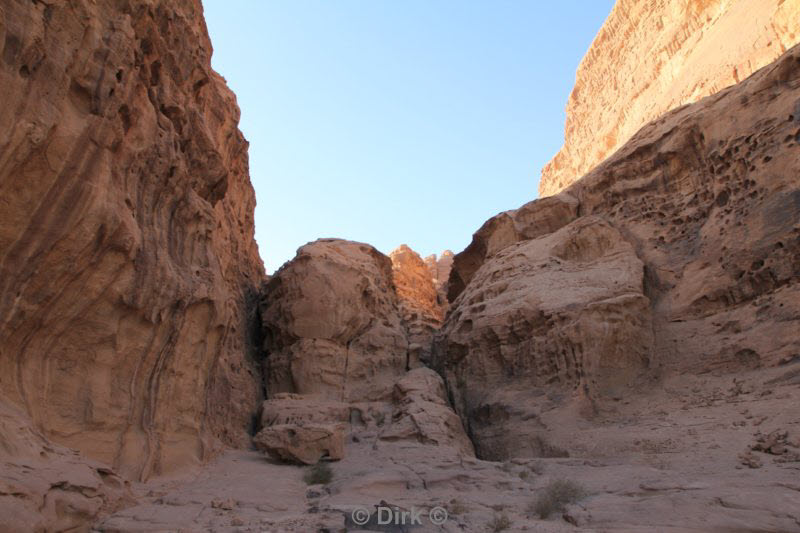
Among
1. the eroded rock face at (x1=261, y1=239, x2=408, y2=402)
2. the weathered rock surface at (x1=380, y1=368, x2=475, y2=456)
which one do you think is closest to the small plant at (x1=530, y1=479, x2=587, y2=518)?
the weathered rock surface at (x1=380, y1=368, x2=475, y2=456)

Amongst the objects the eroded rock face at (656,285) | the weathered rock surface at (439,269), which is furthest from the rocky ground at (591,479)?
the weathered rock surface at (439,269)

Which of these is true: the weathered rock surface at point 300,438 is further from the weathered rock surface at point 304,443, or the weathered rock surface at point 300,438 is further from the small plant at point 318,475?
the small plant at point 318,475

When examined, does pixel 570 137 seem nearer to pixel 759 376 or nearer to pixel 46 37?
pixel 759 376

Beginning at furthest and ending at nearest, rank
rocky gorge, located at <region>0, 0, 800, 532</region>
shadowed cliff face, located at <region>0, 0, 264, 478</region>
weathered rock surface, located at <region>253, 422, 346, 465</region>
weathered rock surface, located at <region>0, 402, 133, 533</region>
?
1. weathered rock surface, located at <region>253, 422, 346, 465</region>
2. shadowed cliff face, located at <region>0, 0, 264, 478</region>
3. rocky gorge, located at <region>0, 0, 800, 532</region>
4. weathered rock surface, located at <region>0, 402, 133, 533</region>

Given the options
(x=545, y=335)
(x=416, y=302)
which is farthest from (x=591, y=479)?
(x=416, y=302)

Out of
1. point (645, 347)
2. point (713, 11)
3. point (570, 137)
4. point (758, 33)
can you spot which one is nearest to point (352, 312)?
point (645, 347)

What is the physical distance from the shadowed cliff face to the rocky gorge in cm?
4

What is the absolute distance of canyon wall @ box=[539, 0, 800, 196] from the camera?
21.9m

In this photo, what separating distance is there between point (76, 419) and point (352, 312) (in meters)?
8.66

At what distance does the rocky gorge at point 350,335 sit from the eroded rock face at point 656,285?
0.06 metres

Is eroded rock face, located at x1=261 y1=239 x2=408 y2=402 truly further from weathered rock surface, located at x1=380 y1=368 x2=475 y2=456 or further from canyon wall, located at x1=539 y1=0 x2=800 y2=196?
canyon wall, located at x1=539 y1=0 x2=800 y2=196

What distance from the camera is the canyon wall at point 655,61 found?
21875 millimetres

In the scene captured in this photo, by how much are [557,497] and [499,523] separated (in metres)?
1.20

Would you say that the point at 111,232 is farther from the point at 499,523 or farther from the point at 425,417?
the point at 425,417
